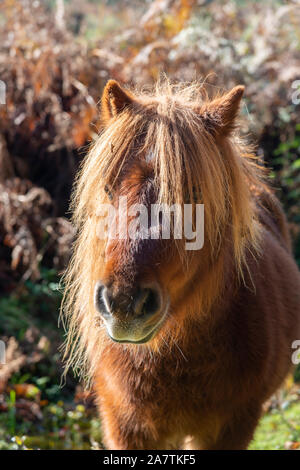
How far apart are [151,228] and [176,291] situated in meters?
0.34

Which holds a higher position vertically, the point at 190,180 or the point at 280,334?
the point at 190,180

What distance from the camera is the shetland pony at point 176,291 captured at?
1.97 meters

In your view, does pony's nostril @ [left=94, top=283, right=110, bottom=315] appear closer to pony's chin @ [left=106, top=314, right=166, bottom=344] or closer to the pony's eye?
pony's chin @ [left=106, top=314, right=166, bottom=344]

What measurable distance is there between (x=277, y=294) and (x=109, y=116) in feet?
4.36

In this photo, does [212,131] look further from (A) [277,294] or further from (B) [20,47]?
(B) [20,47]

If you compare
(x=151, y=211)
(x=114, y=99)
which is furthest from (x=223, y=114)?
(x=151, y=211)

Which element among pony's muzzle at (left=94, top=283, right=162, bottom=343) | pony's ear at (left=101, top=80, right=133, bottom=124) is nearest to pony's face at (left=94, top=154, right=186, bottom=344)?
pony's muzzle at (left=94, top=283, right=162, bottom=343)

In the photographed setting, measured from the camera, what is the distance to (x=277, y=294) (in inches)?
113

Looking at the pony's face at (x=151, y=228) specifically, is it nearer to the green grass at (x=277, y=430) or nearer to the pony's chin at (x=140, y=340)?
the pony's chin at (x=140, y=340)

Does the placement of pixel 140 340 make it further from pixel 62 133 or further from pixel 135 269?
pixel 62 133

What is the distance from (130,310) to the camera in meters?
1.83
